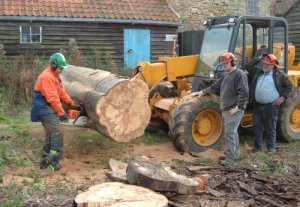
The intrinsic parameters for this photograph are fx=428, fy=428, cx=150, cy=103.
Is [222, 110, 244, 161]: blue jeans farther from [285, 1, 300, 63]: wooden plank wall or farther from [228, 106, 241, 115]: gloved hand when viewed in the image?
[285, 1, 300, 63]: wooden plank wall

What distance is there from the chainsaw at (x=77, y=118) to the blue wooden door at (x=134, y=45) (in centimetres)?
1169

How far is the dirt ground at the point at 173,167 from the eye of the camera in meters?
5.45

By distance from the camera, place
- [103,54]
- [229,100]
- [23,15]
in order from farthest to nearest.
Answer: [103,54]
[23,15]
[229,100]

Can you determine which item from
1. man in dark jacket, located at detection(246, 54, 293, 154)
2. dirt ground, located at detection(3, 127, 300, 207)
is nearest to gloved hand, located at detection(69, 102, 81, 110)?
dirt ground, located at detection(3, 127, 300, 207)

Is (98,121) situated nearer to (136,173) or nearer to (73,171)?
(73,171)

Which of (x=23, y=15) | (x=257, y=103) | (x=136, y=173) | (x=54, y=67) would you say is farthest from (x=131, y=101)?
(x=23, y=15)

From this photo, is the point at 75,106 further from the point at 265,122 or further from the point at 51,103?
the point at 265,122

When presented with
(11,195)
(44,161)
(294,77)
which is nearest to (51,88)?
(44,161)

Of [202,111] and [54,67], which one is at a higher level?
[54,67]

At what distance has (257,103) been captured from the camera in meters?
8.38

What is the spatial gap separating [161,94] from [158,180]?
3862mm

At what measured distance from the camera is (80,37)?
59.5 ft

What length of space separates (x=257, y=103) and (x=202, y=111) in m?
1.21

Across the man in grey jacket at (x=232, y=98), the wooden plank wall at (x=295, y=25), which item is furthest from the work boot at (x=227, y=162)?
the wooden plank wall at (x=295, y=25)
